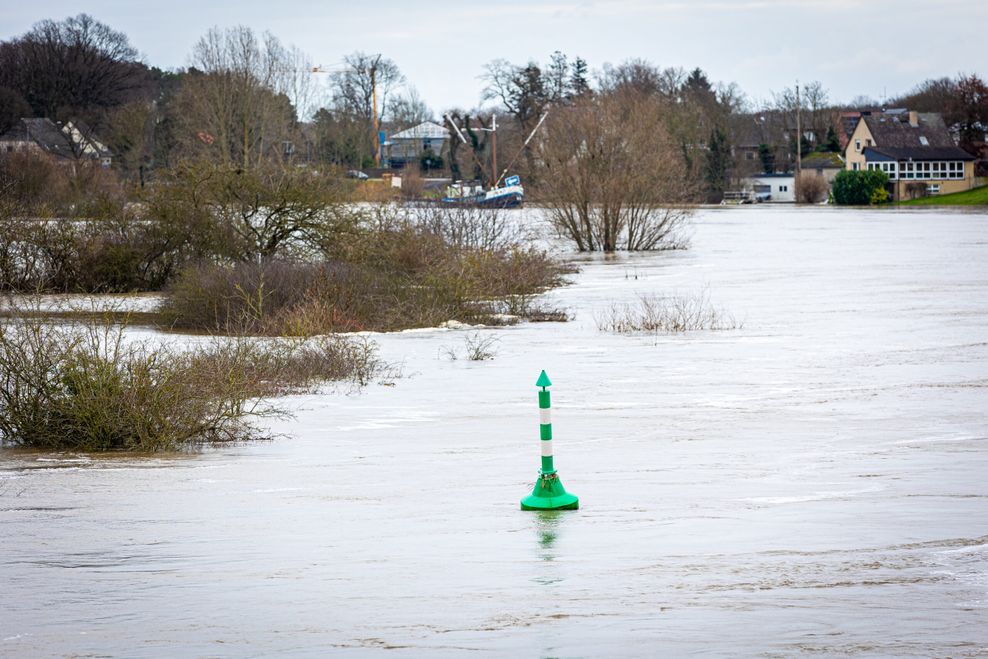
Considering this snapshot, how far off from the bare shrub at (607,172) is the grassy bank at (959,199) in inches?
2533

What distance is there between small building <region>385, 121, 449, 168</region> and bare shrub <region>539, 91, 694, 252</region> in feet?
292

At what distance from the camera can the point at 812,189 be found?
137 metres

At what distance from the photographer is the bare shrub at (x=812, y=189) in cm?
13625

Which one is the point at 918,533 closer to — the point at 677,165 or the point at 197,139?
the point at 677,165

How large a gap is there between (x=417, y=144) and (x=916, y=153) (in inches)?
2294

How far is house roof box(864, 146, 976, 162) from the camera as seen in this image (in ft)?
435

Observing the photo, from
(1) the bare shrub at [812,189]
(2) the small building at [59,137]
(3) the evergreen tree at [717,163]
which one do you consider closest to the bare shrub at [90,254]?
(2) the small building at [59,137]

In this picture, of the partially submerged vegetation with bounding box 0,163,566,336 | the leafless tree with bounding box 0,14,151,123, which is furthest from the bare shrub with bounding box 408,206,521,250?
the leafless tree with bounding box 0,14,151,123

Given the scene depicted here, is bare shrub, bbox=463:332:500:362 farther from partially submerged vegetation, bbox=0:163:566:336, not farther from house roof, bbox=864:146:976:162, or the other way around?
house roof, bbox=864:146:976:162

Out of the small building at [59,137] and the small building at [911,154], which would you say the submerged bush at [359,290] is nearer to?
the small building at [59,137]

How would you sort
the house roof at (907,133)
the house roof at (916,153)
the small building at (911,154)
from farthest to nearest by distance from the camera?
the house roof at (907,133)
the house roof at (916,153)
the small building at (911,154)

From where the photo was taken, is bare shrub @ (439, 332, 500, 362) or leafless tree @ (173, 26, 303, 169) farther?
leafless tree @ (173, 26, 303, 169)

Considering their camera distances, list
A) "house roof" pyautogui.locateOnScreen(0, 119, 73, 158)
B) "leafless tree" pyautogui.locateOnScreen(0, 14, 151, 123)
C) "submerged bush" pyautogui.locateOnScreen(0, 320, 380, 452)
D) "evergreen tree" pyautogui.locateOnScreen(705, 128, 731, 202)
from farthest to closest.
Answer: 1. "evergreen tree" pyautogui.locateOnScreen(705, 128, 731, 202)
2. "leafless tree" pyautogui.locateOnScreen(0, 14, 151, 123)
3. "house roof" pyautogui.locateOnScreen(0, 119, 73, 158)
4. "submerged bush" pyautogui.locateOnScreen(0, 320, 380, 452)

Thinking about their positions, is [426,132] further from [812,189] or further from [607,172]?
[607,172]
